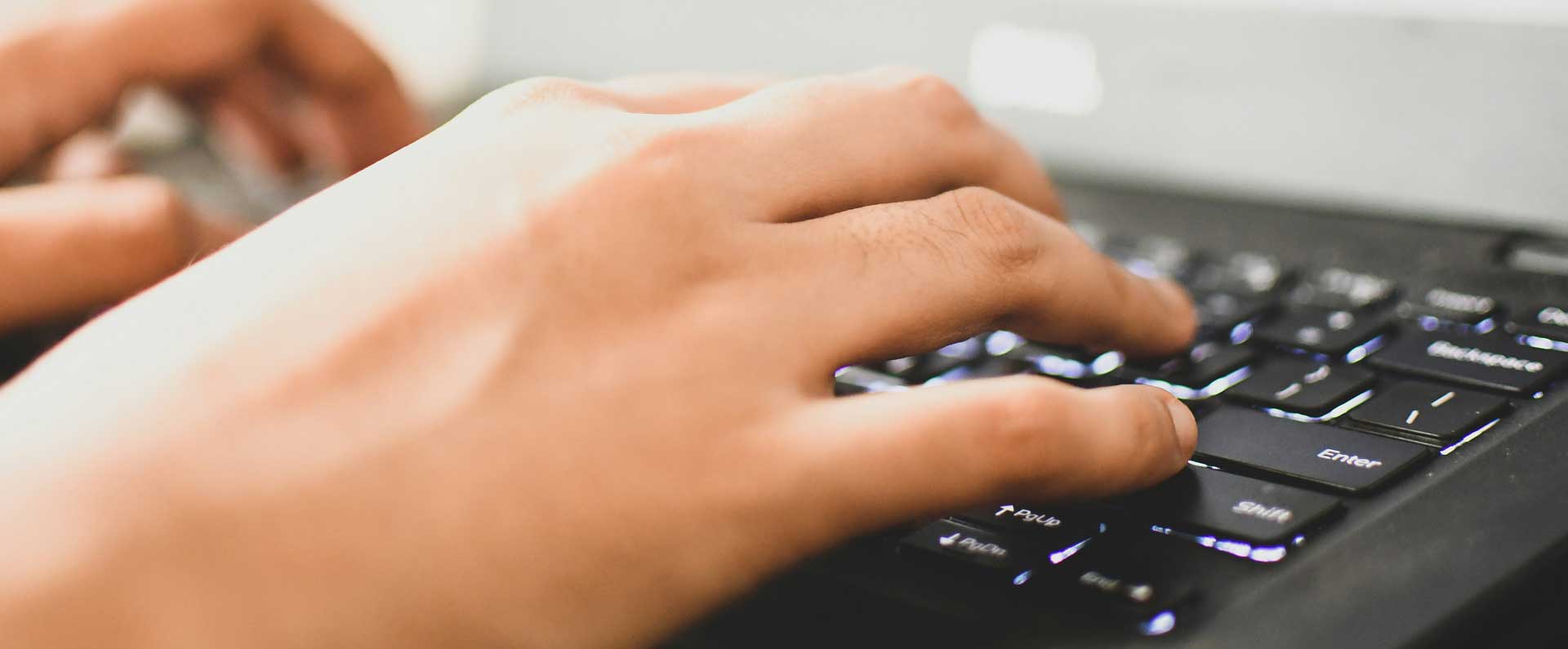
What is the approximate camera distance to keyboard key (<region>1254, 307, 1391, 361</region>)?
1.60ft

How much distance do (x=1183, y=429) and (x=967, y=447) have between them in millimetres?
79

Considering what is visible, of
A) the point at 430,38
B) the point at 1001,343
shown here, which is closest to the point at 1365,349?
the point at 1001,343

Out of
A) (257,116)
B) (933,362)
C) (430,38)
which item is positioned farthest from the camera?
(430,38)

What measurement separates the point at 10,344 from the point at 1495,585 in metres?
0.61

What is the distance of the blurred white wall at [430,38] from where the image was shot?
1.09 metres

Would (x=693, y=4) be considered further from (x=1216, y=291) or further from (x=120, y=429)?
(x=120, y=429)

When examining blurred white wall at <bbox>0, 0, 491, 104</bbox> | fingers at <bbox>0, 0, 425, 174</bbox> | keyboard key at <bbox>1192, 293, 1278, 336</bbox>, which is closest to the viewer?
keyboard key at <bbox>1192, 293, 1278, 336</bbox>

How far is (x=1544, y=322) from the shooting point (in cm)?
49

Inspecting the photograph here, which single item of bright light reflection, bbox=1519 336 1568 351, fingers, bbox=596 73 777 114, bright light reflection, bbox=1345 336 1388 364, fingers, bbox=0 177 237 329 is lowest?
fingers, bbox=0 177 237 329

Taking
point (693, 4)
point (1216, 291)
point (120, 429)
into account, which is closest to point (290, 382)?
point (120, 429)

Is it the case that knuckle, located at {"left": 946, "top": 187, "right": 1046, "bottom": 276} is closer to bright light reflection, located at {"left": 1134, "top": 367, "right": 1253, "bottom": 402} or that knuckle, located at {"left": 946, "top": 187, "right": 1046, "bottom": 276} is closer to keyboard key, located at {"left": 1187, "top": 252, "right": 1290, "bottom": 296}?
bright light reflection, located at {"left": 1134, "top": 367, "right": 1253, "bottom": 402}

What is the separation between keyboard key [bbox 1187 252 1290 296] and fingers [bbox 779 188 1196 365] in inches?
4.8

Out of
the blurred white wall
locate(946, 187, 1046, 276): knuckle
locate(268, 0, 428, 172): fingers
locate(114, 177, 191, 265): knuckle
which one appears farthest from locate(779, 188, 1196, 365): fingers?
the blurred white wall

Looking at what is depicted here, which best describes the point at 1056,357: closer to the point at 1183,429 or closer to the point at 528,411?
the point at 1183,429
